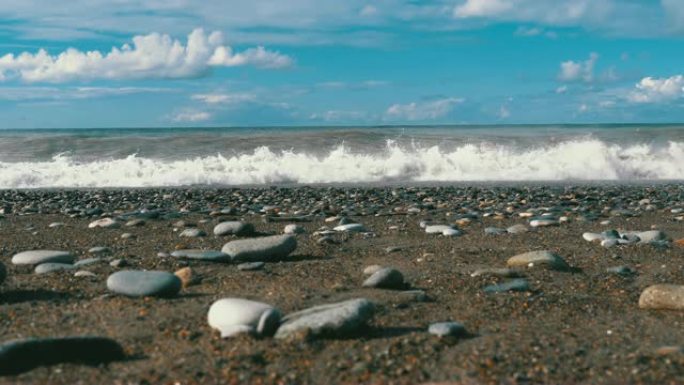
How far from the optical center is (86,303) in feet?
11.9

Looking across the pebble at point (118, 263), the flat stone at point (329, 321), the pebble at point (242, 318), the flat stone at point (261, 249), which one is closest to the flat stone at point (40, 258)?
the pebble at point (118, 263)

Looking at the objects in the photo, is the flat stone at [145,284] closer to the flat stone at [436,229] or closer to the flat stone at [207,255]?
the flat stone at [207,255]

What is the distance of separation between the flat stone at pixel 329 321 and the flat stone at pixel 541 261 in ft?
6.15

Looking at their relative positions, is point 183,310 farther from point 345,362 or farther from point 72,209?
point 72,209

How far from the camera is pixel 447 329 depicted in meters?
3.02

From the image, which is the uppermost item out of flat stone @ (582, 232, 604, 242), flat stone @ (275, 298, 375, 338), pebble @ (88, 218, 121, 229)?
flat stone @ (275, 298, 375, 338)

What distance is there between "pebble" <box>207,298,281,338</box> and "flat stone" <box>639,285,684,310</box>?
1.75m

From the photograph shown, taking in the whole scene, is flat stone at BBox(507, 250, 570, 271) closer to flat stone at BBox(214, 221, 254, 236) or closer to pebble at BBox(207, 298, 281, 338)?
pebble at BBox(207, 298, 281, 338)

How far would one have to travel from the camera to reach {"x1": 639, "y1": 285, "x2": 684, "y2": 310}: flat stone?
11.6ft

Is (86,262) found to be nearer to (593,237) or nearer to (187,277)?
(187,277)

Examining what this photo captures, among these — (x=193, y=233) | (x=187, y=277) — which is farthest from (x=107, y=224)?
(x=187, y=277)

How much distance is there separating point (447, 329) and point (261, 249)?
6.77 ft

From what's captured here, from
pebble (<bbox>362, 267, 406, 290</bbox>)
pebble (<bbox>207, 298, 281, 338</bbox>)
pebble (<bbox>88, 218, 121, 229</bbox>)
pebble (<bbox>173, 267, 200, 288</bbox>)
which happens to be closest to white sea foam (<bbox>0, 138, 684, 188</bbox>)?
pebble (<bbox>88, 218, 121, 229</bbox>)

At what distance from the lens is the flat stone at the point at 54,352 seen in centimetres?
259
